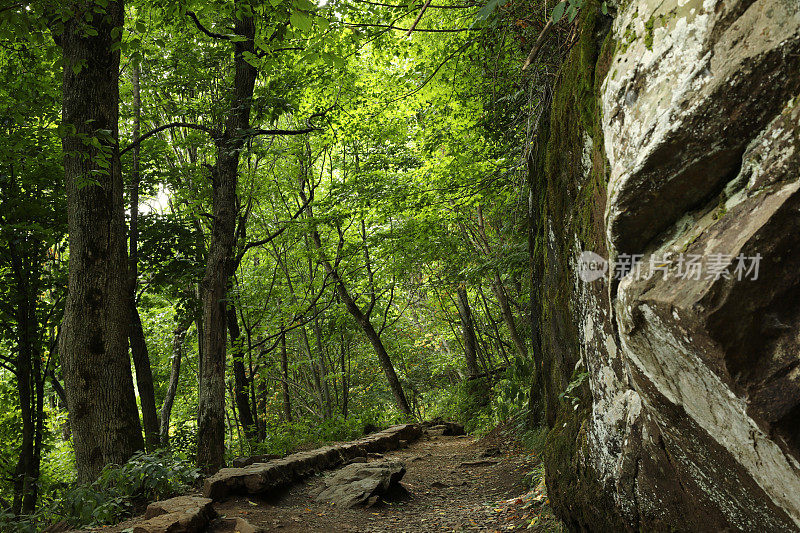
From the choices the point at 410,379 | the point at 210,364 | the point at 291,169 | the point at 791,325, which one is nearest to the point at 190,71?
the point at 291,169

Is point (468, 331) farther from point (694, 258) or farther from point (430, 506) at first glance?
point (694, 258)

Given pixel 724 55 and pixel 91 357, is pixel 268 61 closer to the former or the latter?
pixel 91 357

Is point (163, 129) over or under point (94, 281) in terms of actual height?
over

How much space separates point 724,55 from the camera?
2184 mm

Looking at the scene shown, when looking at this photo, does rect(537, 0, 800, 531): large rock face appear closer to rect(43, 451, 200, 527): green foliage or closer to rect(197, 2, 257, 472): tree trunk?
rect(43, 451, 200, 527): green foliage

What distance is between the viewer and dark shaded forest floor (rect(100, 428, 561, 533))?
204 inches

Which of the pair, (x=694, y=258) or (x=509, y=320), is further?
(x=509, y=320)

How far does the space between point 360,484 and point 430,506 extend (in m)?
0.94

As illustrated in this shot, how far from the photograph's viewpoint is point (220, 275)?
8.17m

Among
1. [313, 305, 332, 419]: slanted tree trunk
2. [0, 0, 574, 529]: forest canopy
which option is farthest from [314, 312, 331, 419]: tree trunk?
[0, 0, 574, 529]: forest canopy

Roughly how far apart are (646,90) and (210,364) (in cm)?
711

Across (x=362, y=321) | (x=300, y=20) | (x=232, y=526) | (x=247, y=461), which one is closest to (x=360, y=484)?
(x=247, y=461)

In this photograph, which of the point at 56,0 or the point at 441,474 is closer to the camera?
the point at 56,0

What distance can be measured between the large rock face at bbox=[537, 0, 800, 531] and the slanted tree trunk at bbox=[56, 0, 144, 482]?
5.16m
